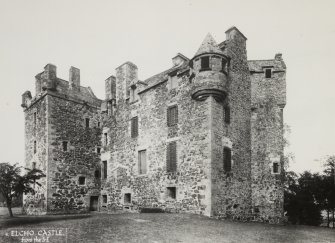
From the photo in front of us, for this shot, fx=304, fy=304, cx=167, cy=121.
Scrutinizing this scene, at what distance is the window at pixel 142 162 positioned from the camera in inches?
881

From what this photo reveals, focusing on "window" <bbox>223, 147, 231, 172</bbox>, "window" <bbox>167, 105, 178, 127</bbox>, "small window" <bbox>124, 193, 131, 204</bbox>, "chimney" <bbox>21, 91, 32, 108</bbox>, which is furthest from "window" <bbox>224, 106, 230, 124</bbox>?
"chimney" <bbox>21, 91, 32, 108</bbox>

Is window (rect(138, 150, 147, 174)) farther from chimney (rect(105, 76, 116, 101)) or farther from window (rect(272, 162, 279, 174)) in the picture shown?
window (rect(272, 162, 279, 174))

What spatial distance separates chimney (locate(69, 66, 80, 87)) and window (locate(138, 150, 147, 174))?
9.88 metres

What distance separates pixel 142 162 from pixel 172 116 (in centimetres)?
443

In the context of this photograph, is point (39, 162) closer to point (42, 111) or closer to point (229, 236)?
point (42, 111)

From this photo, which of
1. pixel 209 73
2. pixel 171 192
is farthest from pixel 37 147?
pixel 209 73

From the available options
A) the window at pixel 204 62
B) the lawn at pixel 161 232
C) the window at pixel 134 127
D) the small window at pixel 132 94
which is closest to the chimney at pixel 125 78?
the small window at pixel 132 94

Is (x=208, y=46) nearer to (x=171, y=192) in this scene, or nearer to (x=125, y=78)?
(x=125, y=78)

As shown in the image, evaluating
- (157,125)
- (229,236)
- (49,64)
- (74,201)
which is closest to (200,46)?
(157,125)

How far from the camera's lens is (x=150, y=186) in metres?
21.4

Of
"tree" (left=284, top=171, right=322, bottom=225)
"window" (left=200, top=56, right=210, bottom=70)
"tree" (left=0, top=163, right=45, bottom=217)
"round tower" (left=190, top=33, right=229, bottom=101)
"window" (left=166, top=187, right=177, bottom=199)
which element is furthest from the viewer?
"tree" (left=284, top=171, right=322, bottom=225)

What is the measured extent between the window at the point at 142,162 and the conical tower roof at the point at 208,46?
8507mm

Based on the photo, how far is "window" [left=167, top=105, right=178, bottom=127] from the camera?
2059 centimetres

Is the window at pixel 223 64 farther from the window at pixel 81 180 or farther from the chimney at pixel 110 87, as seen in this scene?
the window at pixel 81 180
